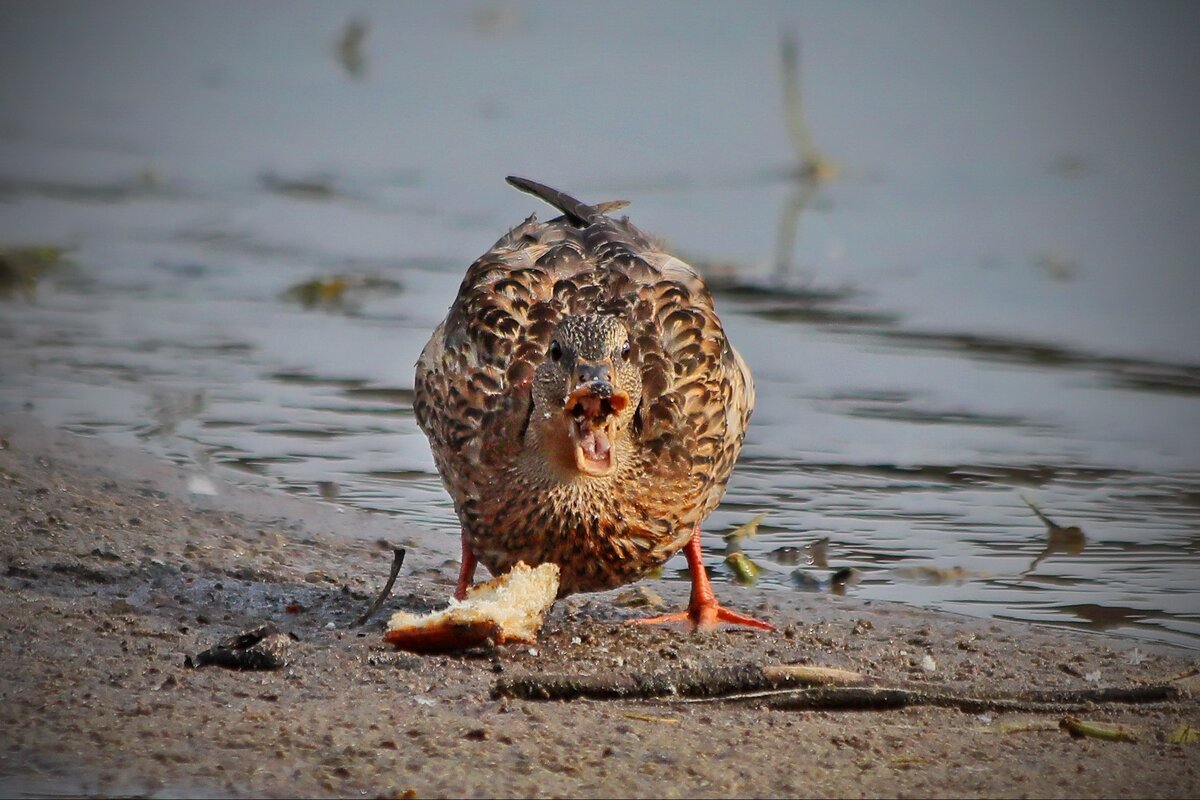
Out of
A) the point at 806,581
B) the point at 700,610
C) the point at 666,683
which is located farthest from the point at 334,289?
the point at 666,683

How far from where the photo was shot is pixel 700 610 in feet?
19.3

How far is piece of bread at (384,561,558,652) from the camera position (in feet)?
16.7

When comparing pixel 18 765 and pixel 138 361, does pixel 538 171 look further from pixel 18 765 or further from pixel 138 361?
pixel 18 765

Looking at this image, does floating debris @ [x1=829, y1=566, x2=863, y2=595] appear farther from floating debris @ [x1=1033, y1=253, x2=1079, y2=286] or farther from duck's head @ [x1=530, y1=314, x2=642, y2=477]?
floating debris @ [x1=1033, y1=253, x2=1079, y2=286]

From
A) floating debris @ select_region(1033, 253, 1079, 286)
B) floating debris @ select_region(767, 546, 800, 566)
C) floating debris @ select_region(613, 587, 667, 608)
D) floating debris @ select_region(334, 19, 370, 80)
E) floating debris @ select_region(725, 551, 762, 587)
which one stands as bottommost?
floating debris @ select_region(613, 587, 667, 608)

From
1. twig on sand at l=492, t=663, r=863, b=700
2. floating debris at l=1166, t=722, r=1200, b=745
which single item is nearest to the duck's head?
twig on sand at l=492, t=663, r=863, b=700

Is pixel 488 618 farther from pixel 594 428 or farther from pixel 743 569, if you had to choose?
pixel 743 569

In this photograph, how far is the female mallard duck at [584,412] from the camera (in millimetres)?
5578

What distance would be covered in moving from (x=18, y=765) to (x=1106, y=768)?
2.54m

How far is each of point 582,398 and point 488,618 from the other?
743mm

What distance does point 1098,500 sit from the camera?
23.8 ft

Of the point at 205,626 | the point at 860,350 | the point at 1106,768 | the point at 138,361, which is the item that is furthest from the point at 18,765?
the point at 860,350

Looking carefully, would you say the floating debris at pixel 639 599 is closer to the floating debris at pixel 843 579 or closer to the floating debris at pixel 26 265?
the floating debris at pixel 843 579

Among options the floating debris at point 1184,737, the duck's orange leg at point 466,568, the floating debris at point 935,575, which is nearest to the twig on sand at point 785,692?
the floating debris at point 1184,737
